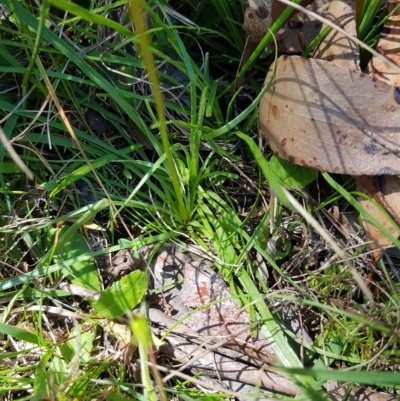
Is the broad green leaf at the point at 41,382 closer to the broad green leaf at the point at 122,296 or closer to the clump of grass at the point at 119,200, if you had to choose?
Result: the clump of grass at the point at 119,200

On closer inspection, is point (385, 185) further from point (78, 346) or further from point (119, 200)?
point (78, 346)

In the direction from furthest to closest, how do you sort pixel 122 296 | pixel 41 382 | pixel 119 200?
pixel 119 200
pixel 122 296
pixel 41 382

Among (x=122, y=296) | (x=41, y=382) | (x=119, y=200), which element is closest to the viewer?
(x=41, y=382)

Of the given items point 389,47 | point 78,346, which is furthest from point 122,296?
point 389,47

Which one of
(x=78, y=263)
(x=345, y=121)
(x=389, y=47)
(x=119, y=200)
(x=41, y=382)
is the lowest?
(x=41, y=382)

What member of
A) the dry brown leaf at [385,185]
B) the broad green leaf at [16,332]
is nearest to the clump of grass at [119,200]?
the broad green leaf at [16,332]

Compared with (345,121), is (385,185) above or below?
below

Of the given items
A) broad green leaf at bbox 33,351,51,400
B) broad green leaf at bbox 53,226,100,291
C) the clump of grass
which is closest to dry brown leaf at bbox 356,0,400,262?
the clump of grass
